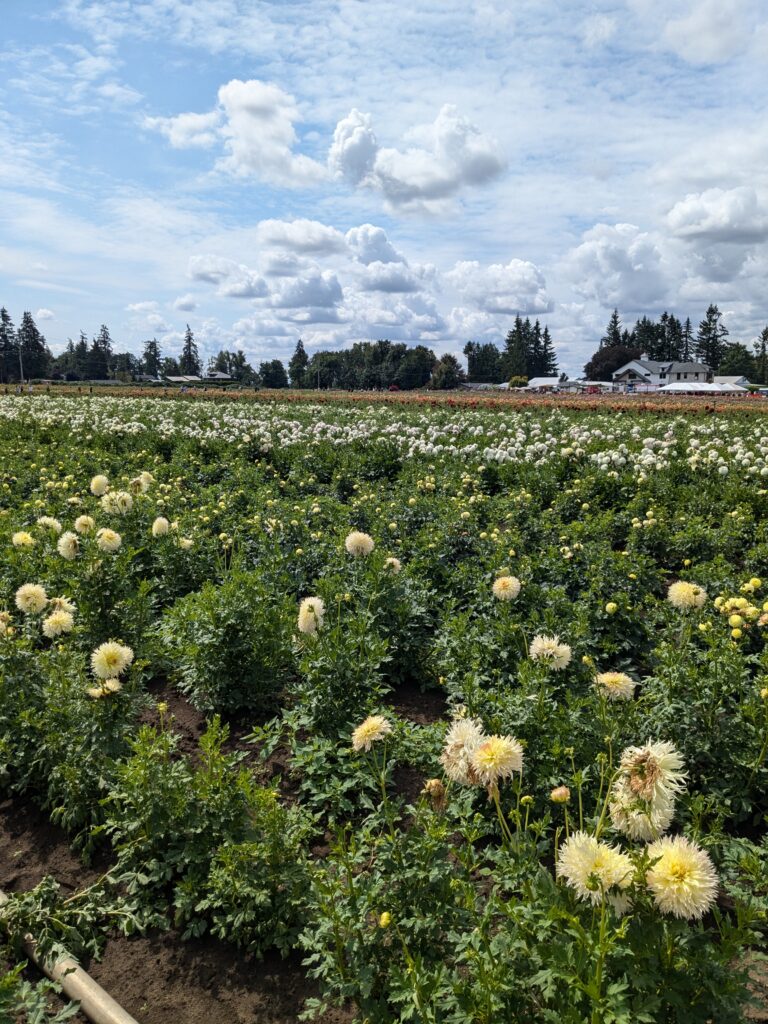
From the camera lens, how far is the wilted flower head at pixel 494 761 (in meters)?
1.86

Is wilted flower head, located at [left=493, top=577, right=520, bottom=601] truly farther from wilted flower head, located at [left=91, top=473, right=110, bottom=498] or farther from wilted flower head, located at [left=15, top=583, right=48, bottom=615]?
wilted flower head, located at [left=91, top=473, right=110, bottom=498]

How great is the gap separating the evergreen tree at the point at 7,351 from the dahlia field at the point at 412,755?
4108 inches

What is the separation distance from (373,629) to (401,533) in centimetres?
250

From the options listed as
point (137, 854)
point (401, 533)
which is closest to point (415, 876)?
point (137, 854)

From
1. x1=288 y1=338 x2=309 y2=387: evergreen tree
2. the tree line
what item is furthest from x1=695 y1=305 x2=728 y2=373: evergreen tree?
x1=288 y1=338 x2=309 y2=387: evergreen tree

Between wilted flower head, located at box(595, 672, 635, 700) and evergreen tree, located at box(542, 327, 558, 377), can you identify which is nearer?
wilted flower head, located at box(595, 672, 635, 700)

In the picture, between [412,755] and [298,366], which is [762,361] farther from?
[412,755]

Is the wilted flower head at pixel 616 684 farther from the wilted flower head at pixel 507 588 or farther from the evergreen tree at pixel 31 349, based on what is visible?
the evergreen tree at pixel 31 349

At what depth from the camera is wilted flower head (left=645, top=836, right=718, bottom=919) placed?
1.49 metres

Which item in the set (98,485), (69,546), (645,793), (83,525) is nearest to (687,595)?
(645,793)

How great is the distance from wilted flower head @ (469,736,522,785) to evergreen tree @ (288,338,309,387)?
10400cm

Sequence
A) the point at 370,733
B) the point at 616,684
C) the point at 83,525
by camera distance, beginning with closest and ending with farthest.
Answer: the point at 370,733
the point at 616,684
the point at 83,525

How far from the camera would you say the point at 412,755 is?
3.24 metres

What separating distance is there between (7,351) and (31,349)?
158 inches
